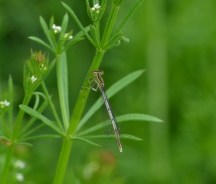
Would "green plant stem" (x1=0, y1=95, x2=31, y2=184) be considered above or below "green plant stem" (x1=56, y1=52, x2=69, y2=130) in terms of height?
below

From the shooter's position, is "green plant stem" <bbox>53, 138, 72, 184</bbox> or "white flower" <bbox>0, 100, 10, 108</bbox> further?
"white flower" <bbox>0, 100, 10, 108</bbox>

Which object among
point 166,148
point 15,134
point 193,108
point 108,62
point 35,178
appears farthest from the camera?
point 108,62

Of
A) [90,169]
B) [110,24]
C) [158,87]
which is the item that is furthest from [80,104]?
[158,87]

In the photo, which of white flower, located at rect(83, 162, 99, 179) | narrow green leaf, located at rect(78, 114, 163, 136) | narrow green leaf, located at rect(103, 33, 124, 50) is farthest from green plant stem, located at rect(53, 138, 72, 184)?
white flower, located at rect(83, 162, 99, 179)

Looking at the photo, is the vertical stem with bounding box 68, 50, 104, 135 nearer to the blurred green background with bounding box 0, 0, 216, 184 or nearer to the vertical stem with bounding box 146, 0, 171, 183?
the blurred green background with bounding box 0, 0, 216, 184

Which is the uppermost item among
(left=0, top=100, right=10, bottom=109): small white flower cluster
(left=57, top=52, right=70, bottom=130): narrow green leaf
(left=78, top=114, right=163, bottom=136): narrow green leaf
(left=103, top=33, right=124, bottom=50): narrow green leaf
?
(left=103, top=33, right=124, bottom=50): narrow green leaf

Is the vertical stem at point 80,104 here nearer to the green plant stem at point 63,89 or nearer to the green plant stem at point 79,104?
the green plant stem at point 79,104

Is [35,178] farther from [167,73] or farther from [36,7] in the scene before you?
[36,7]

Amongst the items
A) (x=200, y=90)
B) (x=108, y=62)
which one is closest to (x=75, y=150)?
(x=108, y=62)
